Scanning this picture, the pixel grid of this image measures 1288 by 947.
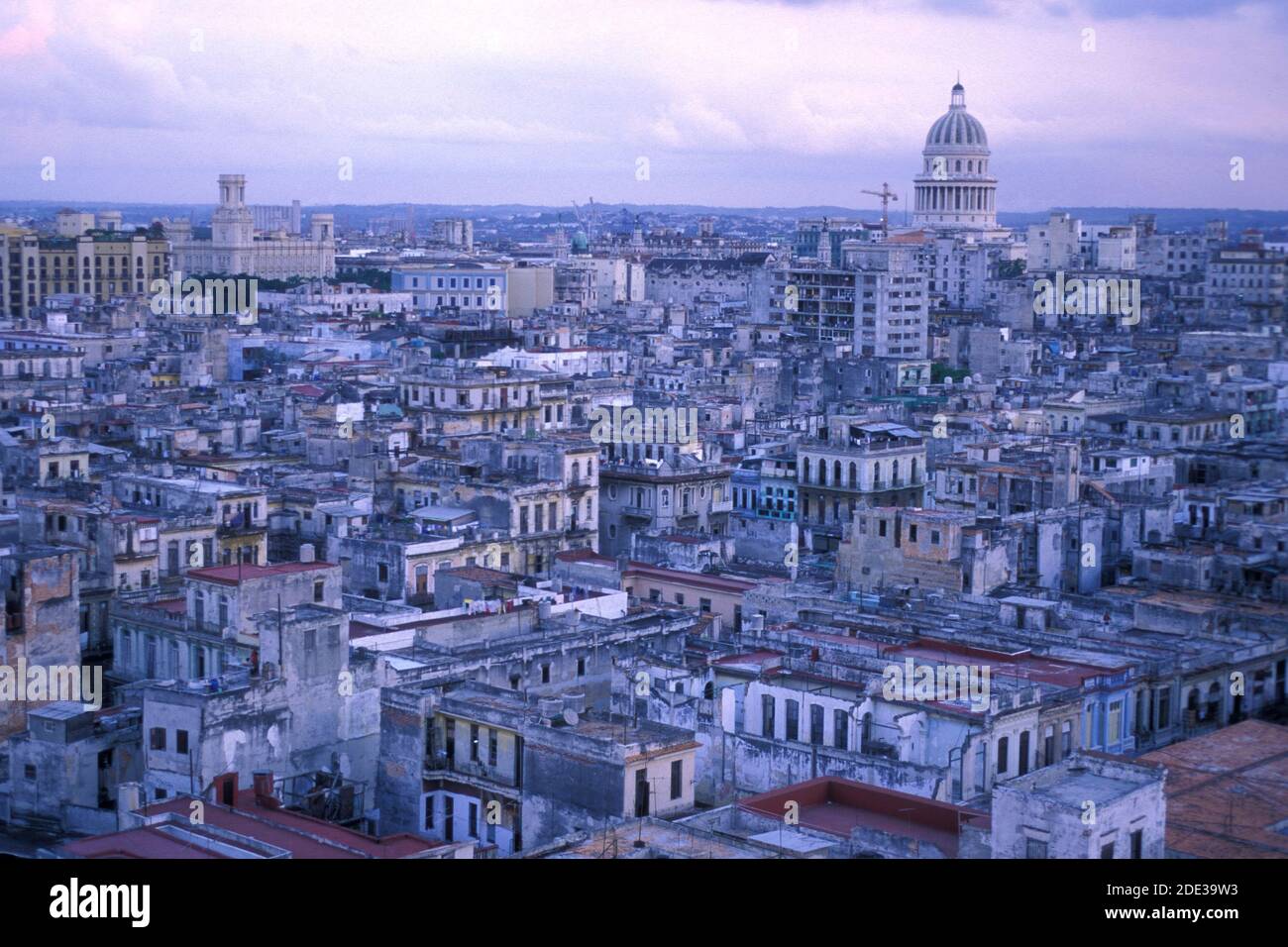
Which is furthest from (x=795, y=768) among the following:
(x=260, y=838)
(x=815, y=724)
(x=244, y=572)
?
(x=244, y=572)

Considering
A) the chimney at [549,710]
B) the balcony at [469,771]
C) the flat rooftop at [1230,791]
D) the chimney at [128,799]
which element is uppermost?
the chimney at [549,710]

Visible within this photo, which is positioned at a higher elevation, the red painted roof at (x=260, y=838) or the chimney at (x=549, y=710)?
the chimney at (x=549, y=710)

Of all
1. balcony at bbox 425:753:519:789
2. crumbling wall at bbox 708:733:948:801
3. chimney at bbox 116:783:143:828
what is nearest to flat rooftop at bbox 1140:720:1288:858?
crumbling wall at bbox 708:733:948:801

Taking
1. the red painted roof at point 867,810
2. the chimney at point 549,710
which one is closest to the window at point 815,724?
the red painted roof at point 867,810

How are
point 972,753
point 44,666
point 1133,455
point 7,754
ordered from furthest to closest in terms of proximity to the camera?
1. point 1133,455
2. point 44,666
3. point 7,754
4. point 972,753

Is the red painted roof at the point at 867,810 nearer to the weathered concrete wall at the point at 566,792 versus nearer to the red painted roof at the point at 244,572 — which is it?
the weathered concrete wall at the point at 566,792

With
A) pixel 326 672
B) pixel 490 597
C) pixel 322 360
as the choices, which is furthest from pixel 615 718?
pixel 322 360

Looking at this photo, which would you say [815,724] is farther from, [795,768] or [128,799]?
[128,799]
